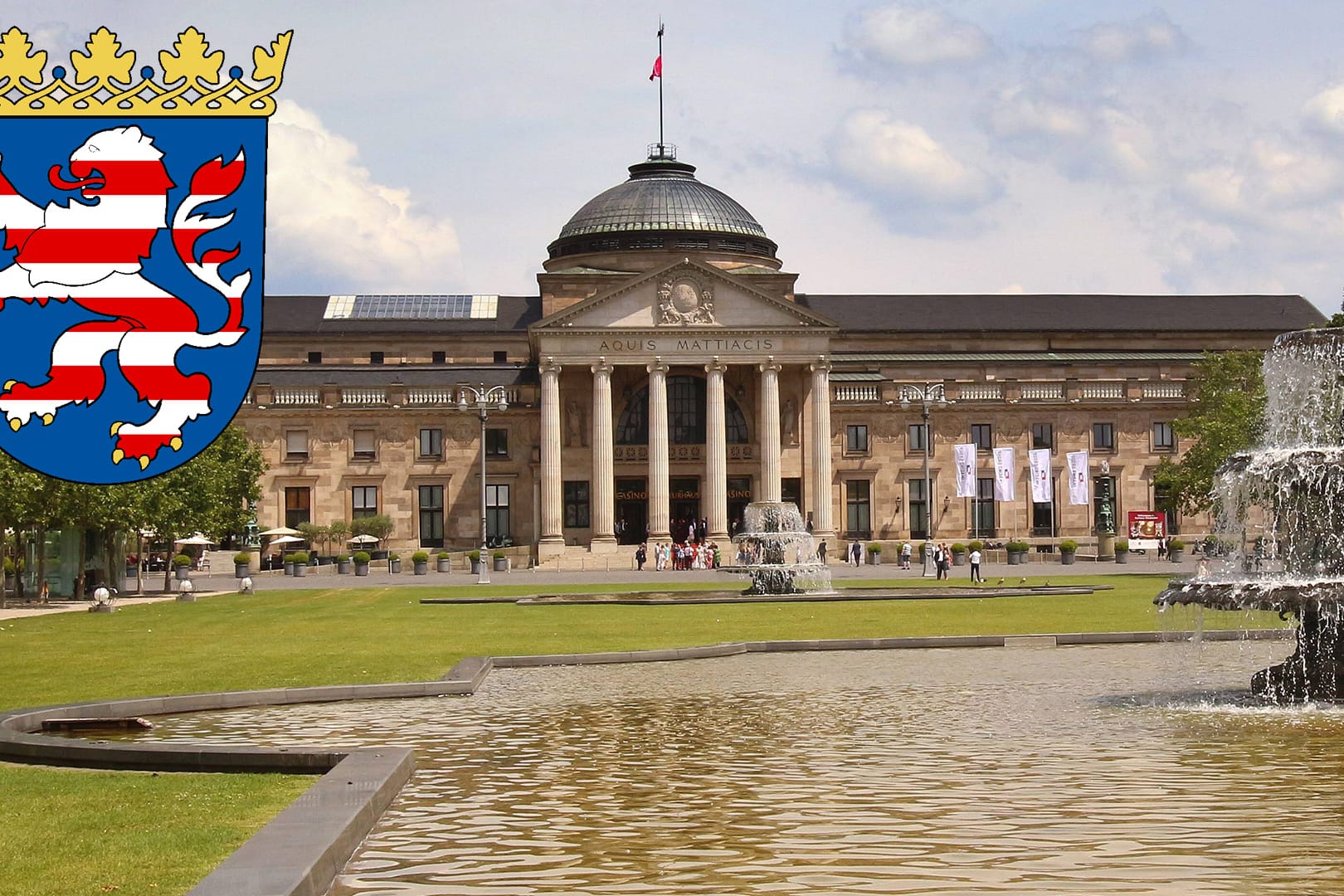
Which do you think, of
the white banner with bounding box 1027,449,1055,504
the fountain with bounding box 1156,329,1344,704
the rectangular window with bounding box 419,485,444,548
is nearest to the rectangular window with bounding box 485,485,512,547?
the rectangular window with bounding box 419,485,444,548

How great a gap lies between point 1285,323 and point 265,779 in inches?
4516

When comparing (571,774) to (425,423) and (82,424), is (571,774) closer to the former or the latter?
(82,424)

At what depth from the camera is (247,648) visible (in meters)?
32.3

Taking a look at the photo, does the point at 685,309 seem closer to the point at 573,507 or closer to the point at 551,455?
the point at 551,455

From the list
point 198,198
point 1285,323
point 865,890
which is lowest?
point 865,890

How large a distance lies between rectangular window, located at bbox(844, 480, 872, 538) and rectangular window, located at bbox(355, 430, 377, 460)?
97.1 ft

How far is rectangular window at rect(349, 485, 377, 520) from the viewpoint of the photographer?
344 feet

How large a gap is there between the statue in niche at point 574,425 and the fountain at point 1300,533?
82.4m

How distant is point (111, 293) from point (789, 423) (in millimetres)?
95370

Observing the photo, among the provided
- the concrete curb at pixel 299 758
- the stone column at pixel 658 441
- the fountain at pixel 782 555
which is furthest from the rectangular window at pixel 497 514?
the concrete curb at pixel 299 758

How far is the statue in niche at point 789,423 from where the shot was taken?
108 m

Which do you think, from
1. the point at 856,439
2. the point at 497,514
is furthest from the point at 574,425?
the point at 856,439

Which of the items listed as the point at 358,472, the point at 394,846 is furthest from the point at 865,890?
A: the point at 358,472

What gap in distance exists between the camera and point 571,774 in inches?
625
